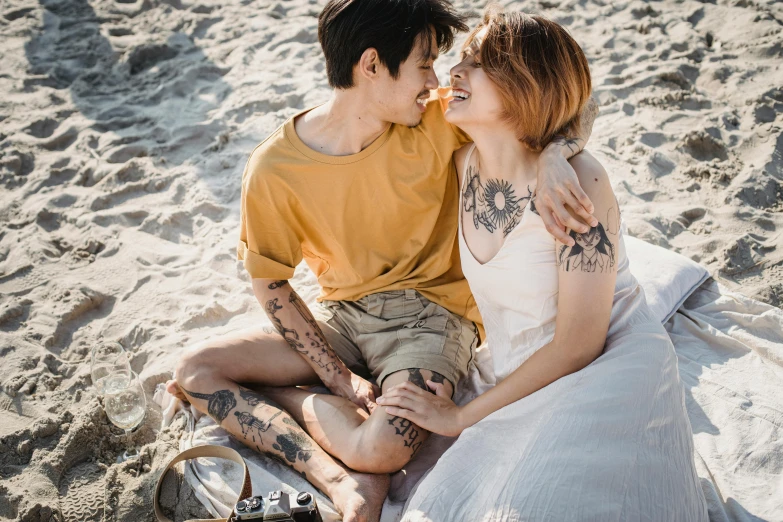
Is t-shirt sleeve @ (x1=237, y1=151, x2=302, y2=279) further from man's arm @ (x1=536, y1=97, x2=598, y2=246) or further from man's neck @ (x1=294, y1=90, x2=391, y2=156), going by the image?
man's arm @ (x1=536, y1=97, x2=598, y2=246)

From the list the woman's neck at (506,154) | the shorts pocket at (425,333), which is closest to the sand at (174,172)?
the shorts pocket at (425,333)

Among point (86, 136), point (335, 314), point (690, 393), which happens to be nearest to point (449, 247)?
point (335, 314)

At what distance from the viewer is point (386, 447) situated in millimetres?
2324

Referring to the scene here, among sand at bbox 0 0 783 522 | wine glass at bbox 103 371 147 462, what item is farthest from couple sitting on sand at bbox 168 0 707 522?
sand at bbox 0 0 783 522

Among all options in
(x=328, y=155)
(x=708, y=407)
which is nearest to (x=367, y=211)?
(x=328, y=155)

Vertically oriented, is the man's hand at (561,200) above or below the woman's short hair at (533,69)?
below

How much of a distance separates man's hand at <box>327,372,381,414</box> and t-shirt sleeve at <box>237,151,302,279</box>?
52cm

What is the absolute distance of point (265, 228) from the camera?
269 cm

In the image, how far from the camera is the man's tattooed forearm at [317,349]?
270 centimetres

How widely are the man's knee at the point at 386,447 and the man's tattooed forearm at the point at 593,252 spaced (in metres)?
0.86

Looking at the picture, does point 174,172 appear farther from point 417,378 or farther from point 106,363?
point 417,378

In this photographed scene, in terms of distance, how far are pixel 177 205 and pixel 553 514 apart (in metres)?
3.38

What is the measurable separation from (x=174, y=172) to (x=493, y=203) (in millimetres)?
2940

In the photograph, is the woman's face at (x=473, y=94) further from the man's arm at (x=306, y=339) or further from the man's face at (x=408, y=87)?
the man's arm at (x=306, y=339)
